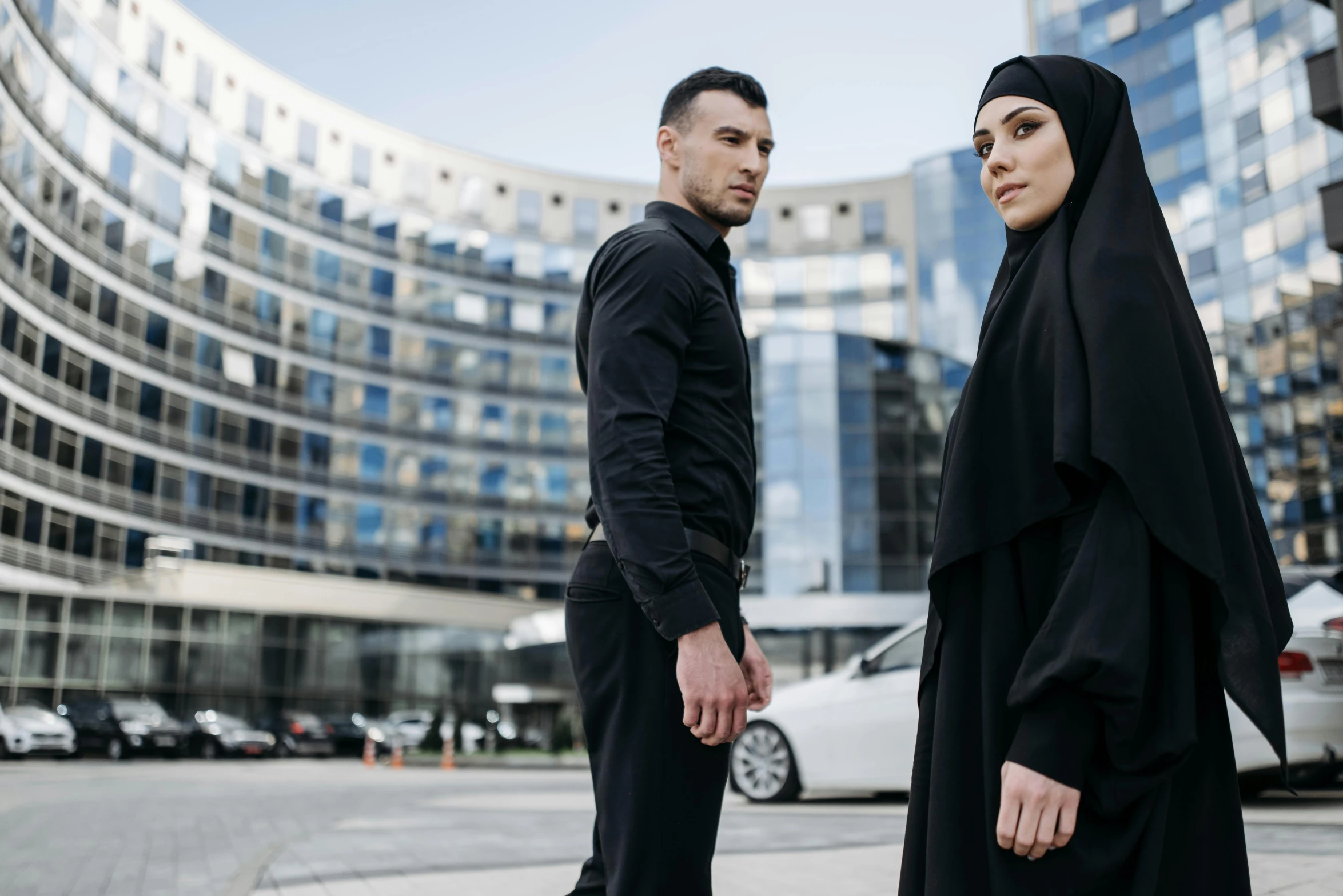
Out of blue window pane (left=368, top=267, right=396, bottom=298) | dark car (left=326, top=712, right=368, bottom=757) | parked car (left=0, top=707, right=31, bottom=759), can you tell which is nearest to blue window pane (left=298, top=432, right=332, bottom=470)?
blue window pane (left=368, top=267, right=396, bottom=298)

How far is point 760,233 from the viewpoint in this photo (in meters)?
64.8


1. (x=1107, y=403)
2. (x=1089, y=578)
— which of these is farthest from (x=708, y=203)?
(x=1089, y=578)

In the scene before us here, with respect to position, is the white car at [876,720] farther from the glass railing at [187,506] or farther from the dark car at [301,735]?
the glass railing at [187,506]

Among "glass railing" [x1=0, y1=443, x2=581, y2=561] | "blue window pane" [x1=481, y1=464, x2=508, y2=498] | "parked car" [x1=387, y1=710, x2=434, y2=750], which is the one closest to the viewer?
"parked car" [x1=387, y1=710, x2=434, y2=750]

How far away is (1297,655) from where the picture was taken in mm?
8672

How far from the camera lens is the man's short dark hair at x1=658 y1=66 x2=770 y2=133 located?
118 inches

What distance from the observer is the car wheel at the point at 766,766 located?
10.5 meters

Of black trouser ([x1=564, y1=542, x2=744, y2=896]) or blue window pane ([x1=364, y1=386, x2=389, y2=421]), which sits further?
blue window pane ([x1=364, y1=386, x2=389, y2=421])

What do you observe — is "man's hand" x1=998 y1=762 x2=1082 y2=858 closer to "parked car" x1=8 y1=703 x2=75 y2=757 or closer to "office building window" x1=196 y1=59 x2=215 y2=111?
"parked car" x1=8 y1=703 x2=75 y2=757

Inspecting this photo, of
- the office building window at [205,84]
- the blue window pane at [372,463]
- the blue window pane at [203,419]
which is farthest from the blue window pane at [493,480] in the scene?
the office building window at [205,84]

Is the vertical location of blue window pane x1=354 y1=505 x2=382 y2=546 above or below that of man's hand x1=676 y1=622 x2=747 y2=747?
above

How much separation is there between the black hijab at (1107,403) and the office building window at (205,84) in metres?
53.1

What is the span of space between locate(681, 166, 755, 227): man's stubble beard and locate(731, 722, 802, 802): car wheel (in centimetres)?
808

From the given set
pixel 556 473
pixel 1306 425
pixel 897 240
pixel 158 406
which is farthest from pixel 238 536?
pixel 1306 425
